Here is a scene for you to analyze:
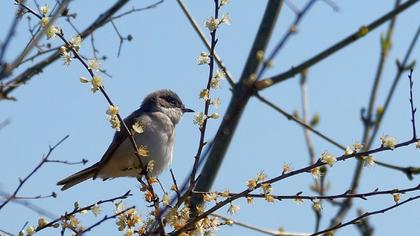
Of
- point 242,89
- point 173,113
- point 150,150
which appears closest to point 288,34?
point 242,89

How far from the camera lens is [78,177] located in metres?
6.95

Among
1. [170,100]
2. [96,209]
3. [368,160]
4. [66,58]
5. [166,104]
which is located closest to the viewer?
[368,160]

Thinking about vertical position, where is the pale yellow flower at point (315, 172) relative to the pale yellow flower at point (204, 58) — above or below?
below

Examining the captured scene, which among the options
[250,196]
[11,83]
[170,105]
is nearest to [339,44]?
[250,196]

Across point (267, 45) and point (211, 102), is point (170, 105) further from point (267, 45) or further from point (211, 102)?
point (267, 45)

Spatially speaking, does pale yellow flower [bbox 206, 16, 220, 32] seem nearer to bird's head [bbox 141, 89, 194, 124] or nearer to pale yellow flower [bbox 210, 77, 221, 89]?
pale yellow flower [bbox 210, 77, 221, 89]

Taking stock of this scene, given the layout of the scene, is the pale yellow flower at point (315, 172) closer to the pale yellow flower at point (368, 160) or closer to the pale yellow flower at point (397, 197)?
the pale yellow flower at point (368, 160)

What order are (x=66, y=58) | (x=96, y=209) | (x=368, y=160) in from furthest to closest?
(x=96, y=209), (x=66, y=58), (x=368, y=160)

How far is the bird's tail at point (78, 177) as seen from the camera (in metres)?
6.91

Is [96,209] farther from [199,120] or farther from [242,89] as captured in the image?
[242,89]

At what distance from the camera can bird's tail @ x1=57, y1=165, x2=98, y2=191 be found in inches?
272

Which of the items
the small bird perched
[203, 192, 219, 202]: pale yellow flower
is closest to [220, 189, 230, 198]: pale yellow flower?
[203, 192, 219, 202]: pale yellow flower

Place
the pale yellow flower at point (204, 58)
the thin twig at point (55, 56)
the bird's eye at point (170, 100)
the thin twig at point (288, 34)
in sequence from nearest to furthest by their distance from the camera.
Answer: the thin twig at point (288, 34) < the thin twig at point (55, 56) < the pale yellow flower at point (204, 58) < the bird's eye at point (170, 100)

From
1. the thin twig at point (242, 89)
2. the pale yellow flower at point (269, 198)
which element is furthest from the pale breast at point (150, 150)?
the thin twig at point (242, 89)
